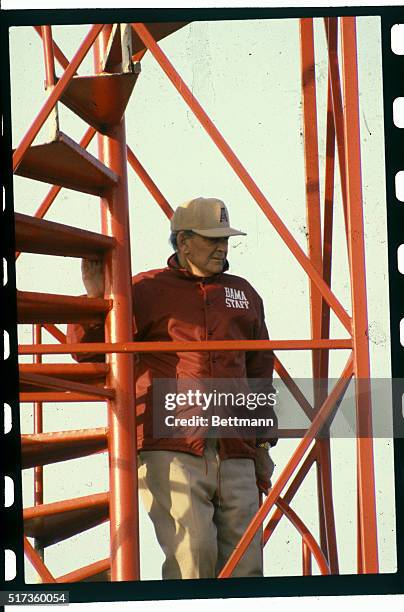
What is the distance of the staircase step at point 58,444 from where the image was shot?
8.73m

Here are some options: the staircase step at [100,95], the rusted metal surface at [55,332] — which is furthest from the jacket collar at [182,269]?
the rusted metal surface at [55,332]

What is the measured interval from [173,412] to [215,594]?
0.88 m

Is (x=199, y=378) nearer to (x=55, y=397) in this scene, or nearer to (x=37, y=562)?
(x=55, y=397)

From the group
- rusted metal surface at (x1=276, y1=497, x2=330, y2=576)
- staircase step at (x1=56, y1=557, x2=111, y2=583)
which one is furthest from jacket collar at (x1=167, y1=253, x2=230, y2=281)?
staircase step at (x1=56, y1=557, x2=111, y2=583)

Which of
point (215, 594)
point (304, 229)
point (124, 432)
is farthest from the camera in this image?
point (304, 229)

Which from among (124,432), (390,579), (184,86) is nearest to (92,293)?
(124,432)

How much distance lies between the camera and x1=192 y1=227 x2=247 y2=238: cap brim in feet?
27.0

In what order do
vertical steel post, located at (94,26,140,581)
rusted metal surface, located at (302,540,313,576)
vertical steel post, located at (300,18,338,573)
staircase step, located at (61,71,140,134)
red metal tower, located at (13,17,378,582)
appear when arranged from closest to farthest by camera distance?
red metal tower, located at (13,17,378,582) < staircase step, located at (61,71,140,134) < vertical steel post, located at (94,26,140,581) < vertical steel post, located at (300,18,338,573) < rusted metal surface, located at (302,540,313,576)

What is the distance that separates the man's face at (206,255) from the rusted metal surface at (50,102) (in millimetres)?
951

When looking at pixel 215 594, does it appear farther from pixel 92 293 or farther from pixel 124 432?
pixel 92 293

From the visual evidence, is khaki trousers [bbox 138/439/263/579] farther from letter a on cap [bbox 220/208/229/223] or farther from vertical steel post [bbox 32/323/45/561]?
vertical steel post [bbox 32/323/45/561]

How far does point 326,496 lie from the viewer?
31.0 feet

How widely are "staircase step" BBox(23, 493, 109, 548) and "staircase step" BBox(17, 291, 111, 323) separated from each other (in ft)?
3.32

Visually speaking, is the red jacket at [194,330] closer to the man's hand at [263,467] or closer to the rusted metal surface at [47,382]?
the man's hand at [263,467]
